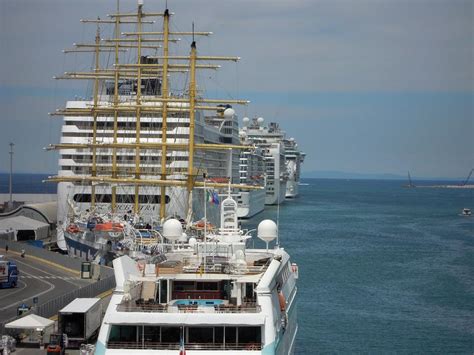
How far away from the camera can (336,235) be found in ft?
367

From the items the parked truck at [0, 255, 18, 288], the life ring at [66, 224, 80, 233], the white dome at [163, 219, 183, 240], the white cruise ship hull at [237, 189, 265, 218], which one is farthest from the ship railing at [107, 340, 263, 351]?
the white cruise ship hull at [237, 189, 265, 218]

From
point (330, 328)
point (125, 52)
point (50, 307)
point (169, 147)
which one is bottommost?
point (330, 328)

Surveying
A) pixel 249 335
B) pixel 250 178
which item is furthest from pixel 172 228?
pixel 250 178

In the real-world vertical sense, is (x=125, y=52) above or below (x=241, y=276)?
above

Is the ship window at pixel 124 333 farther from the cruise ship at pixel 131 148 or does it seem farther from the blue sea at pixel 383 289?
the cruise ship at pixel 131 148

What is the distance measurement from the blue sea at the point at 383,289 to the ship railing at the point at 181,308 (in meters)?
18.7

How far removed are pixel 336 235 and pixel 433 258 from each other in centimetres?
2822

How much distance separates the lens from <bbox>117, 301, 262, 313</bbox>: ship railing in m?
24.7

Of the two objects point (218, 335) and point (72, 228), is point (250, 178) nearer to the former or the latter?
point (72, 228)

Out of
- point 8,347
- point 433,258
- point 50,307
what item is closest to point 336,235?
point 433,258

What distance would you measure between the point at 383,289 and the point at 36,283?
26.7 metres

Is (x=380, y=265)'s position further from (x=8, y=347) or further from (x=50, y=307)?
(x=8, y=347)

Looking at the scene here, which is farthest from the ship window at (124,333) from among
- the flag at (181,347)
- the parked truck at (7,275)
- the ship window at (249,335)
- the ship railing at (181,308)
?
the parked truck at (7,275)

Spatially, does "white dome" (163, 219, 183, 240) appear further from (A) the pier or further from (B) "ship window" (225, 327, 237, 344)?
(B) "ship window" (225, 327, 237, 344)
